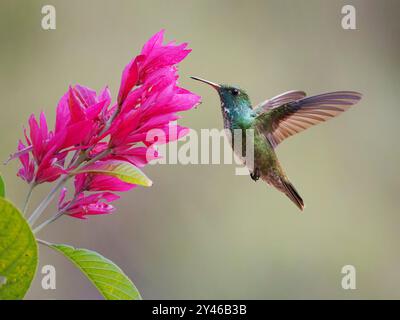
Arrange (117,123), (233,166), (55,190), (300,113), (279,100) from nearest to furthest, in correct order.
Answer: (55,190)
(117,123)
(300,113)
(279,100)
(233,166)

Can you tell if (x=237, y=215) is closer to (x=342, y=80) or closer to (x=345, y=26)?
(x=342, y=80)

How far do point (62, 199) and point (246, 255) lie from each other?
2602 mm

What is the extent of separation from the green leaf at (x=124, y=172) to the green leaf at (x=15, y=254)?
0.58ft

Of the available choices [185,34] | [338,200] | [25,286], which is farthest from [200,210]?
[25,286]

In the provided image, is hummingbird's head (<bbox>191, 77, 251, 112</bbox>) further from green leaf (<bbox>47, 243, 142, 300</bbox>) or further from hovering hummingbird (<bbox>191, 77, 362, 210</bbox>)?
green leaf (<bbox>47, 243, 142, 300</bbox>)

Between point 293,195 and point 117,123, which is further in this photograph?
point 293,195

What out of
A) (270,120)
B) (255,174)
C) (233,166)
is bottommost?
(233,166)

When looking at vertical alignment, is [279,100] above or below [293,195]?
above

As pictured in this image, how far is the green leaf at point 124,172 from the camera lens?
0.85 metres

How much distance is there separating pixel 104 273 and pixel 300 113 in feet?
3.07

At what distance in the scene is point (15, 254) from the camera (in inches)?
28.0

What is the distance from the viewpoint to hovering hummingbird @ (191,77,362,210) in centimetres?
169

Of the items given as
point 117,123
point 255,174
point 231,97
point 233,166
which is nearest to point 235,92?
point 231,97

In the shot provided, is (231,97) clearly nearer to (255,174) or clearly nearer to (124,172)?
(255,174)
